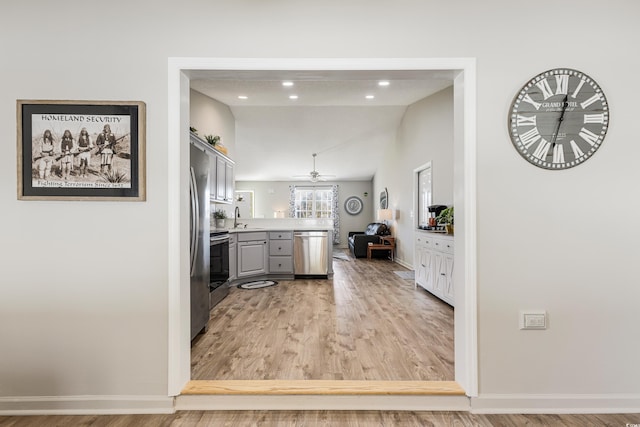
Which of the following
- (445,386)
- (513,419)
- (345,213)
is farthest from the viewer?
(345,213)

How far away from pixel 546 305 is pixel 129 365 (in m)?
2.45

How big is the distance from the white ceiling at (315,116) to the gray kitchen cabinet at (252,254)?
2.21 m

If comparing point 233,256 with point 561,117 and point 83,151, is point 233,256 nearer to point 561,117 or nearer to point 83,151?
point 83,151

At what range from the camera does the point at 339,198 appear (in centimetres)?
1211

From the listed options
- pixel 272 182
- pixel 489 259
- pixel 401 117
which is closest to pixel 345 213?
pixel 272 182

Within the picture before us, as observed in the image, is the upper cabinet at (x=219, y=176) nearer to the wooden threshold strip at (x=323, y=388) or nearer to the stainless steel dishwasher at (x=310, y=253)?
the stainless steel dishwasher at (x=310, y=253)

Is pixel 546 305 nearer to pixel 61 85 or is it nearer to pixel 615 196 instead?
pixel 615 196

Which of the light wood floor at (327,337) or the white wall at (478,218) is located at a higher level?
the white wall at (478,218)

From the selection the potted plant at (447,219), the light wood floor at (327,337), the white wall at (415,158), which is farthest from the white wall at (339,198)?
the potted plant at (447,219)

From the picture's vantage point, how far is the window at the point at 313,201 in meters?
12.2

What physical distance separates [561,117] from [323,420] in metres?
2.17

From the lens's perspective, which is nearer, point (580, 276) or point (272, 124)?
point (580, 276)

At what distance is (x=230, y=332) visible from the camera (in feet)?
9.63

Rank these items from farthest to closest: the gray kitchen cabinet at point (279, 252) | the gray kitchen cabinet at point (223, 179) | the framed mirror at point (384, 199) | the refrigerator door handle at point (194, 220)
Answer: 1. the framed mirror at point (384, 199)
2. the gray kitchen cabinet at point (279, 252)
3. the gray kitchen cabinet at point (223, 179)
4. the refrigerator door handle at point (194, 220)
